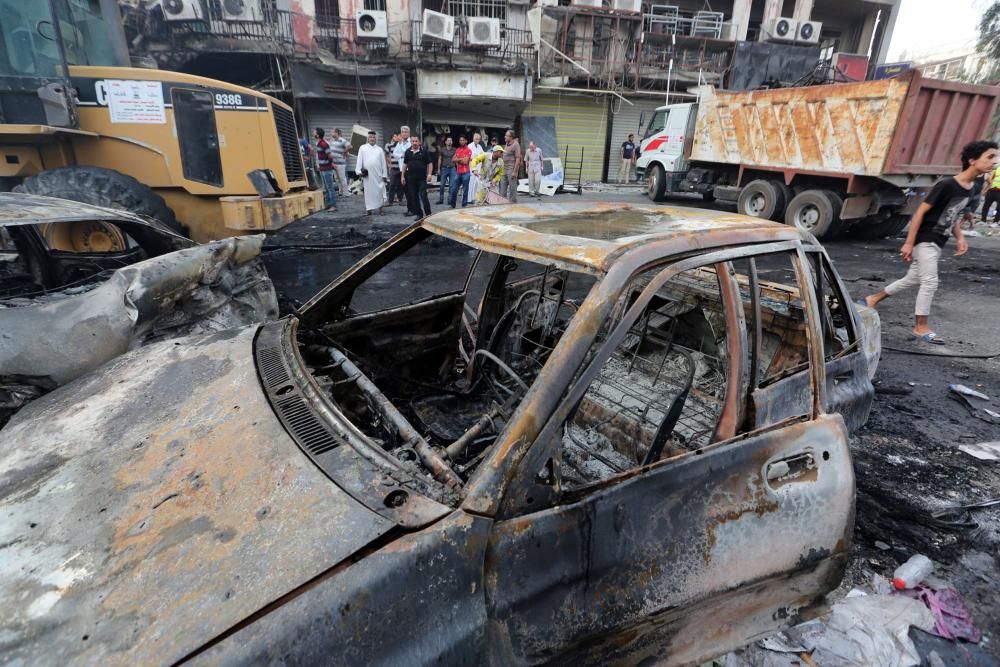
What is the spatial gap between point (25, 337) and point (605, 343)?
2.72 m

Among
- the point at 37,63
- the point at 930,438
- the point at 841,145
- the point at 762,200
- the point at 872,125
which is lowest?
the point at 930,438

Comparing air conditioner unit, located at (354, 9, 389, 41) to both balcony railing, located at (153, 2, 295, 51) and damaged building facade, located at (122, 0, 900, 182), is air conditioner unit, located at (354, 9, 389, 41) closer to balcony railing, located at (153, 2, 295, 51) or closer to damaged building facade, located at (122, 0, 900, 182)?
damaged building facade, located at (122, 0, 900, 182)

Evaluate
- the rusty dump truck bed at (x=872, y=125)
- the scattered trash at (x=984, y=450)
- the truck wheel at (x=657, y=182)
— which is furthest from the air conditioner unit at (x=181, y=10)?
the scattered trash at (x=984, y=450)

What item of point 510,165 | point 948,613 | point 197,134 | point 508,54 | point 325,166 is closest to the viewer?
point 948,613

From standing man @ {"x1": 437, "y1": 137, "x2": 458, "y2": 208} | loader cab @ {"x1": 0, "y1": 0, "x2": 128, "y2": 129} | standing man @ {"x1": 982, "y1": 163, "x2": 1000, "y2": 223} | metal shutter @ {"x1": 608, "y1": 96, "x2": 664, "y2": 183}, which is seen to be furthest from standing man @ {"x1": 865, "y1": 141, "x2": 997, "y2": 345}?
metal shutter @ {"x1": 608, "y1": 96, "x2": 664, "y2": 183}

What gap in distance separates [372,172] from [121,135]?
5.11 metres

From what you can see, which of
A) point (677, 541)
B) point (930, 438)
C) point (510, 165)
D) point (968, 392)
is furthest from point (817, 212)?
point (677, 541)

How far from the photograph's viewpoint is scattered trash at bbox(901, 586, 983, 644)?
6.27ft

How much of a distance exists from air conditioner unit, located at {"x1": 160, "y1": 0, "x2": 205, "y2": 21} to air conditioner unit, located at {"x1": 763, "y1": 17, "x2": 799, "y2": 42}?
19219 millimetres

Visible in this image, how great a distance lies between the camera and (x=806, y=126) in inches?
345

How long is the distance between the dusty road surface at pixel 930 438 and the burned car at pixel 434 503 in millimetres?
680

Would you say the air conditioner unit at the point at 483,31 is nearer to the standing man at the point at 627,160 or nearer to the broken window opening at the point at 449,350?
the standing man at the point at 627,160

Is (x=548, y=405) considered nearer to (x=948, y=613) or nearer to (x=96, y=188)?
(x=948, y=613)

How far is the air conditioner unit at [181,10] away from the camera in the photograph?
13.9 m
